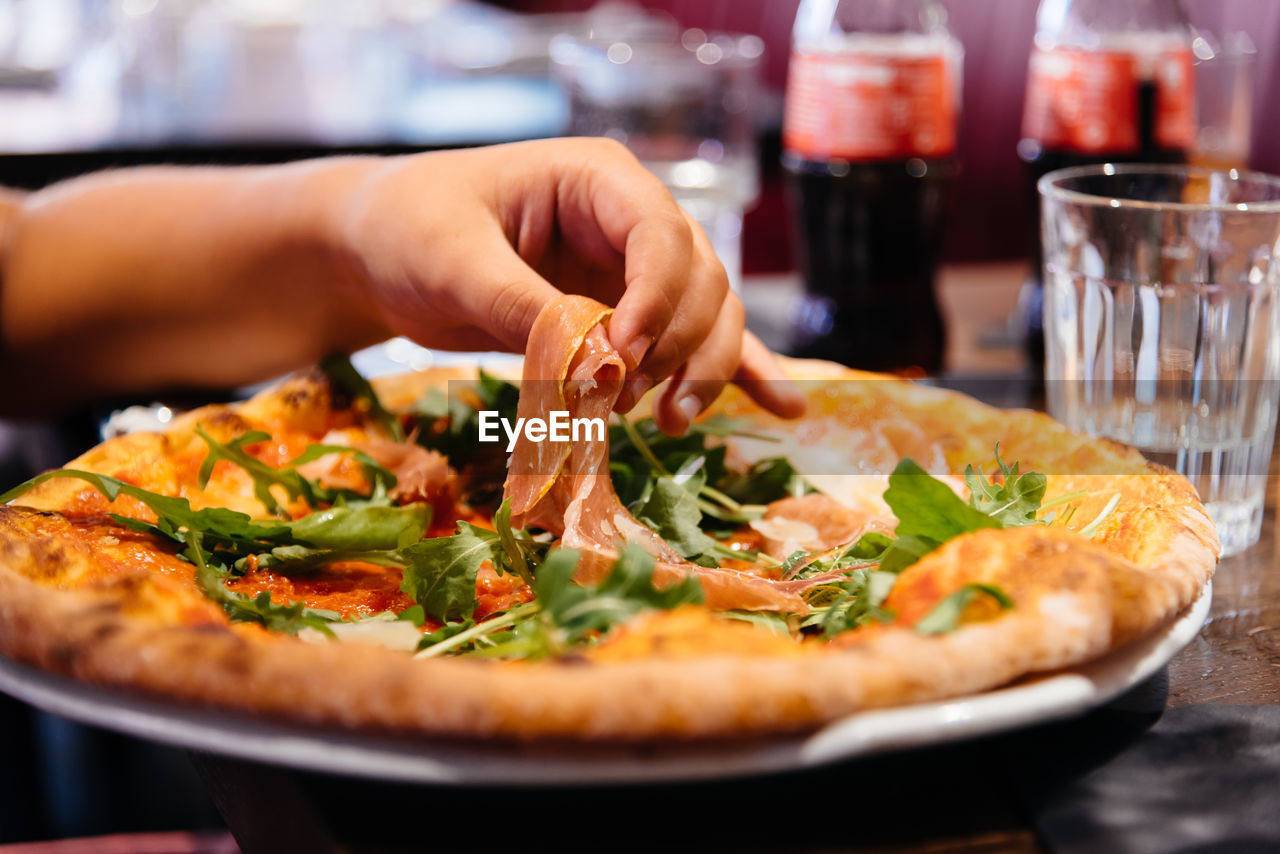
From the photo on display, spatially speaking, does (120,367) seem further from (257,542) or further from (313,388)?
(257,542)

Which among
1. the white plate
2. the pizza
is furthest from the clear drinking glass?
the white plate

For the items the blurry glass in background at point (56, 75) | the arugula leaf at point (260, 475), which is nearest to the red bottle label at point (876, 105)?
the arugula leaf at point (260, 475)

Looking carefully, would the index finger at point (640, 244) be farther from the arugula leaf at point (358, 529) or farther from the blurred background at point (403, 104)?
the blurred background at point (403, 104)

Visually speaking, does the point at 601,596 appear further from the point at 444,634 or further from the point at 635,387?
the point at 635,387

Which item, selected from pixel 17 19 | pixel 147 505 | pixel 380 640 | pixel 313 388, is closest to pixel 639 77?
pixel 313 388

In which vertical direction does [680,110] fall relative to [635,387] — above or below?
above

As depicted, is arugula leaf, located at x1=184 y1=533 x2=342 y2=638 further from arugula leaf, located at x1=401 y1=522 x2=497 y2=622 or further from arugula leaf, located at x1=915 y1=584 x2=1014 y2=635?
arugula leaf, located at x1=915 y1=584 x2=1014 y2=635

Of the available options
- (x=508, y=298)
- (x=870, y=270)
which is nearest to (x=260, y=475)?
(x=508, y=298)
